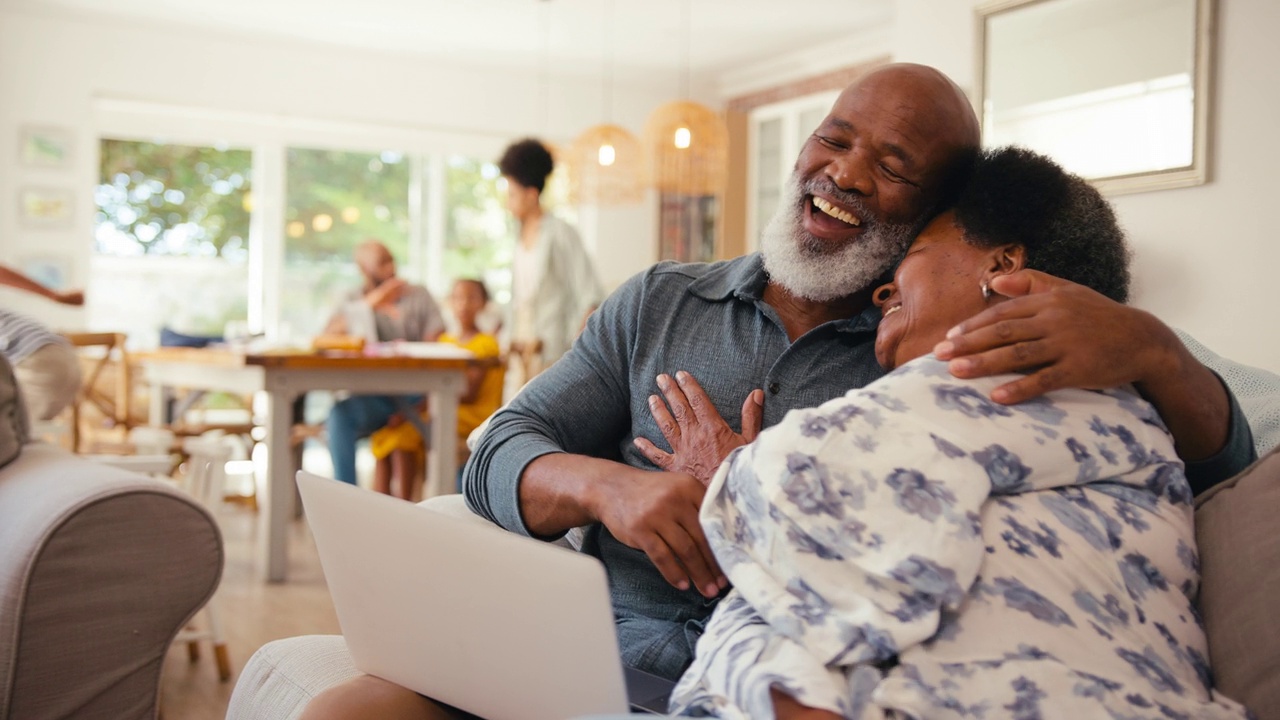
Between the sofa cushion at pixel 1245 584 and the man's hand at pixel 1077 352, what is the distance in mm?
78

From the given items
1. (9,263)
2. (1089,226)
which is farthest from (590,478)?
(9,263)

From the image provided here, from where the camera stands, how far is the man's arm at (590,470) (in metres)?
1.10

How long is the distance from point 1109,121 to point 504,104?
5232 millimetres

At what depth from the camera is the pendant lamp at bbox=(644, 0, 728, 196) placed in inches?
247

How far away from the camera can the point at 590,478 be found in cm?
122

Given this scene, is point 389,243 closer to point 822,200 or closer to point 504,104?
point 504,104

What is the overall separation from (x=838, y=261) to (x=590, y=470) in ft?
1.58

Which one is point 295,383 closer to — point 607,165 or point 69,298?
point 69,298

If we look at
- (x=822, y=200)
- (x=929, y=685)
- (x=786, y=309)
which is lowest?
(x=929, y=685)

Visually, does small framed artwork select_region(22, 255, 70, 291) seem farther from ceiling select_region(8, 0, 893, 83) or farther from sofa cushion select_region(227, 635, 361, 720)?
sofa cushion select_region(227, 635, 361, 720)

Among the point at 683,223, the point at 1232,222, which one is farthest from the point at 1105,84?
the point at 683,223

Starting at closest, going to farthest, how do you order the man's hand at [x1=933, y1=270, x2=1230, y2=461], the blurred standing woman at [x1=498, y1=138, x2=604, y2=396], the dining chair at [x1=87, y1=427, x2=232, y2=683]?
1. the man's hand at [x1=933, y1=270, x2=1230, y2=461]
2. the dining chair at [x1=87, y1=427, x2=232, y2=683]
3. the blurred standing woman at [x1=498, y1=138, x2=604, y2=396]

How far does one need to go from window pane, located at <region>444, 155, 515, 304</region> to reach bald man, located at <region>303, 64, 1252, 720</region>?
6730 mm

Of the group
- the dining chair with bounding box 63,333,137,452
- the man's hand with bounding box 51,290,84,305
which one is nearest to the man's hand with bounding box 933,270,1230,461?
the man's hand with bounding box 51,290,84,305
